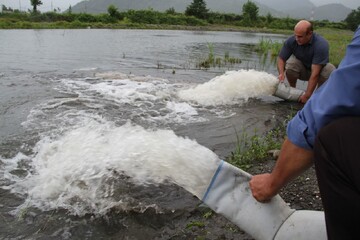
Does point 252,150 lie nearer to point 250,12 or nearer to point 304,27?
point 304,27

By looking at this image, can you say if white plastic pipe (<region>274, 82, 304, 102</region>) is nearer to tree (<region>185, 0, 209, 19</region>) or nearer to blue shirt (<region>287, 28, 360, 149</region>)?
blue shirt (<region>287, 28, 360, 149</region>)

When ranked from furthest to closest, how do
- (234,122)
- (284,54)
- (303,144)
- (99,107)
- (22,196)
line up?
(284,54), (99,107), (234,122), (22,196), (303,144)

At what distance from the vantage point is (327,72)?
288 inches

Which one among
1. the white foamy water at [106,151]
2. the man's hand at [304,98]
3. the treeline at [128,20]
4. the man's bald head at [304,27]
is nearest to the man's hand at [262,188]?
the white foamy water at [106,151]

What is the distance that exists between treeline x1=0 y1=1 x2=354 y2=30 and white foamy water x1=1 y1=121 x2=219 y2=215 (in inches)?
1473

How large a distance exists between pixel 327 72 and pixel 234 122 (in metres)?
2.49

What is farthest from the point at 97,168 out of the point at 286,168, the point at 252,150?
the point at 286,168

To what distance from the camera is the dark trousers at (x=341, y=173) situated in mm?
1478

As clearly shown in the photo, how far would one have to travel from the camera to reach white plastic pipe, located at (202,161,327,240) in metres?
2.21

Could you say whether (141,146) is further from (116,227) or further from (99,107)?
(99,107)

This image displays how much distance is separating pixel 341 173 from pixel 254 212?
0.88 metres

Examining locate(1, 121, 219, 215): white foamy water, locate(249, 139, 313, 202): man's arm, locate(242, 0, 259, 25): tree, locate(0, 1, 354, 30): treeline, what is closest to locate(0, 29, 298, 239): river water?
locate(1, 121, 219, 215): white foamy water

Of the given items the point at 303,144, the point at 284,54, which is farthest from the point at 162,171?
the point at 284,54

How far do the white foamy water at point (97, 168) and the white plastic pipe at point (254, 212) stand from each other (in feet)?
1.59
